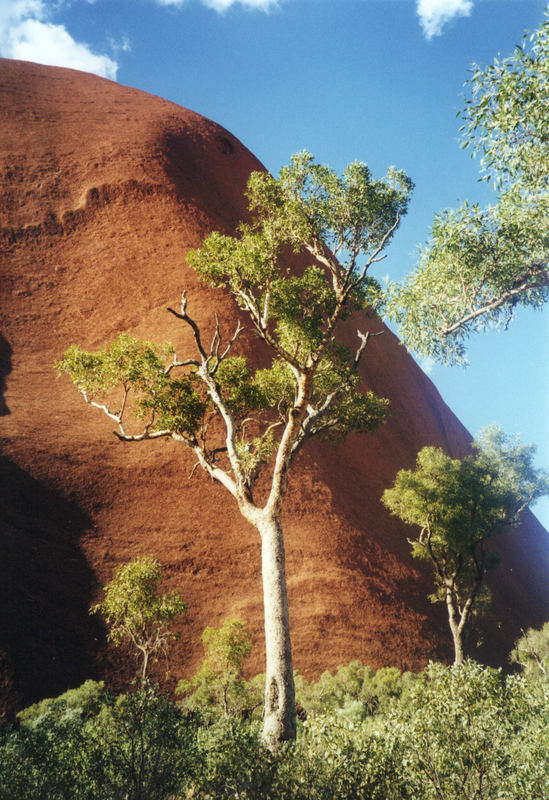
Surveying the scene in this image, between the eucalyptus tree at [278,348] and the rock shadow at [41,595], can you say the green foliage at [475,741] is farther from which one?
the rock shadow at [41,595]

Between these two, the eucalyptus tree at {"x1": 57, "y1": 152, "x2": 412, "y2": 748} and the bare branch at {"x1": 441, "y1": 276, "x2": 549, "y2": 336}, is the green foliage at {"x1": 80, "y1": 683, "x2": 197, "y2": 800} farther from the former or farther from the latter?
the bare branch at {"x1": 441, "y1": 276, "x2": 549, "y2": 336}

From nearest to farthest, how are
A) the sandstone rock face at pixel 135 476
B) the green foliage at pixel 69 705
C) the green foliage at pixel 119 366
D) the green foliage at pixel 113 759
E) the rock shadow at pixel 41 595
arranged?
the green foliage at pixel 113 759, the green foliage at pixel 119 366, the green foliage at pixel 69 705, the rock shadow at pixel 41 595, the sandstone rock face at pixel 135 476

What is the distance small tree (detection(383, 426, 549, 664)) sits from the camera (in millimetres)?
20672

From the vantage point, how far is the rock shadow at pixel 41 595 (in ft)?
53.6

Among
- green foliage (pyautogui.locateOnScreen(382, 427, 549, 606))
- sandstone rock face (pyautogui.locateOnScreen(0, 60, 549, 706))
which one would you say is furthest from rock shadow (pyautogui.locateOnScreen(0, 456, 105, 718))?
green foliage (pyautogui.locateOnScreen(382, 427, 549, 606))

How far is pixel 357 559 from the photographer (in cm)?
2362

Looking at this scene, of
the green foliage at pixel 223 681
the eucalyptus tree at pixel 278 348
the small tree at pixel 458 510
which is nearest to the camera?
the eucalyptus tree at pixel 278 348

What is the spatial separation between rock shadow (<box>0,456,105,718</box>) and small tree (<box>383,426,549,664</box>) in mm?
13469

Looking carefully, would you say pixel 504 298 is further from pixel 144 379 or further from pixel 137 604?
pixel 137 604

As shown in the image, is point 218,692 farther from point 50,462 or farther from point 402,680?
point 50,462

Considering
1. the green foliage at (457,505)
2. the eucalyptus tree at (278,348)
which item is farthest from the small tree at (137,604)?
the green foliage at (457,505)

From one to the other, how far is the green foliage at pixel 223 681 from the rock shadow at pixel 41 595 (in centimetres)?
432

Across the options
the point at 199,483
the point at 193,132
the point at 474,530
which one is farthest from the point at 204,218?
the point at 474,530

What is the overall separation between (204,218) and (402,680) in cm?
3219
